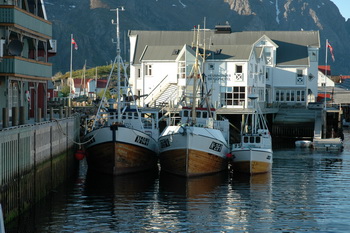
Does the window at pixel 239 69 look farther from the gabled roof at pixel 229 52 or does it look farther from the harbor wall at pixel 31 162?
the harbor wall at pixel 31 162

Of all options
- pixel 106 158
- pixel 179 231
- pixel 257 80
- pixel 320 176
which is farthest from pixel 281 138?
pixel 179 231

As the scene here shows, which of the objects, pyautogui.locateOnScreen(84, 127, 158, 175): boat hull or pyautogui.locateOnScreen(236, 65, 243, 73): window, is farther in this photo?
pyautogui.locateOnScreen(236, 65, 243, 73): window

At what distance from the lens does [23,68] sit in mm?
39969

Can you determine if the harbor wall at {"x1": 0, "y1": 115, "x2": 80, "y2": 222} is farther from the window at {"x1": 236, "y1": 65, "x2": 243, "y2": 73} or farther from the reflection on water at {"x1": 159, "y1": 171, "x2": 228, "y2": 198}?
the window at {"x1": 236, "y1": 65, "x2": 243, "y2": 73}

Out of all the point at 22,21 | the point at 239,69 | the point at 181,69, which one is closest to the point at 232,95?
the point at 239,69

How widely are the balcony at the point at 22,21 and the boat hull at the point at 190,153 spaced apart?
11.5 meters

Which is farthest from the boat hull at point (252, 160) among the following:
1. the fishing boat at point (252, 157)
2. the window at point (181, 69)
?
the window at point (181, 69)

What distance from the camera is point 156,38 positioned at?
94.6 m

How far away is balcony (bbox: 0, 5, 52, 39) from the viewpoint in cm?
3781

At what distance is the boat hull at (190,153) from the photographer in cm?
4491

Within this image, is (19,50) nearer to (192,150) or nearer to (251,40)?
(192,150)

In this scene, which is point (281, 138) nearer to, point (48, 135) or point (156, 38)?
point (156, 38)

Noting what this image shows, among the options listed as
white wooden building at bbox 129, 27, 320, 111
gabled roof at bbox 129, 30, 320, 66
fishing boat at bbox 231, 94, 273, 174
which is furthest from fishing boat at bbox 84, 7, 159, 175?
gabled roof at bbox 129, 30, 320, 66

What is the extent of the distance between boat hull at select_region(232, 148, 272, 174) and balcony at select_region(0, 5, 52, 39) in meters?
16.4
